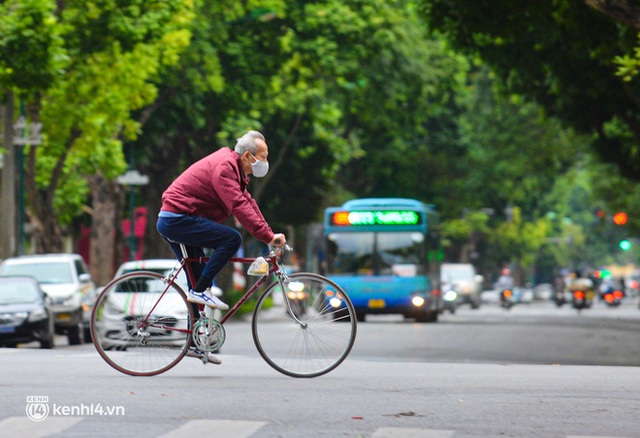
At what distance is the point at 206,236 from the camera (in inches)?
389

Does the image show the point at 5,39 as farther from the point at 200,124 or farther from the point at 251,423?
the point at 251,423

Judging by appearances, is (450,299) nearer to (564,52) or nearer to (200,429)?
(564,52)

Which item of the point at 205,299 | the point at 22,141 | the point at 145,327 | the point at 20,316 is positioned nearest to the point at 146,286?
the point at 145,327

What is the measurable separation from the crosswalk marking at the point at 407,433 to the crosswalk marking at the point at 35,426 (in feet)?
5.34

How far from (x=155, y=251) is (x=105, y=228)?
13.1 ft

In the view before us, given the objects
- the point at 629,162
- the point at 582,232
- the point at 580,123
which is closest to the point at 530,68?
the point at 580,123

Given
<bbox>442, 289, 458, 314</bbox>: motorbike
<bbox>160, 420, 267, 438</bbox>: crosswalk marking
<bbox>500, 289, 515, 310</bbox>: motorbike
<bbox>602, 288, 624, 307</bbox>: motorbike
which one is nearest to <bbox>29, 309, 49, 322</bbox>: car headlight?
<bbox>160, 420, 267, 438</bbox>: crosswalk marking

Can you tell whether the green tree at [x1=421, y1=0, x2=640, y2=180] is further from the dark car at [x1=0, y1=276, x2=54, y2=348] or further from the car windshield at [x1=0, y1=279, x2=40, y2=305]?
the car windshield at [x1=0, y1=279, x2=40, y2=305]

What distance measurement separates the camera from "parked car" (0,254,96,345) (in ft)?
88.6

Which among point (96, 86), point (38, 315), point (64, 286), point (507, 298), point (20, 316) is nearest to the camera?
point (20, 316)

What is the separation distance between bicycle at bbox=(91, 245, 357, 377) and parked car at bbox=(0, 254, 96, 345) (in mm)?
16835

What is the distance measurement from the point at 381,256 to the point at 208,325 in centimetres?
2396

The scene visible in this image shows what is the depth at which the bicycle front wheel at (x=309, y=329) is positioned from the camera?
9992 millimetres

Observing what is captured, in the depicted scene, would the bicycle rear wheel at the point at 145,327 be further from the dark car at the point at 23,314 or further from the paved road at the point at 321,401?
the dark car at the point at 23,314
